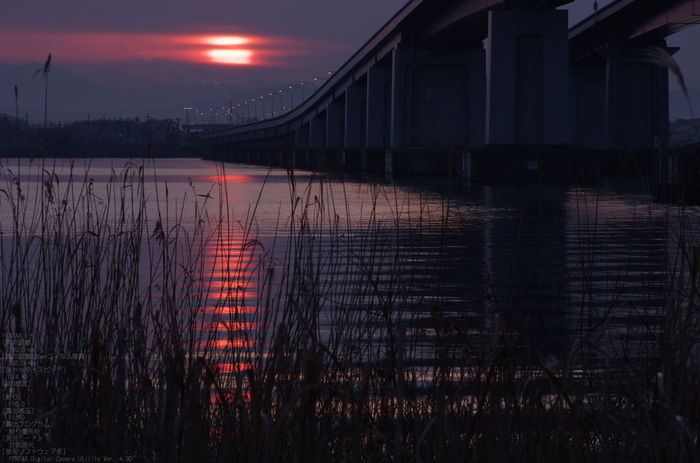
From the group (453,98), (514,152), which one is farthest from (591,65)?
(514,152)

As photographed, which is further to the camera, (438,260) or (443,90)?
(443,90)

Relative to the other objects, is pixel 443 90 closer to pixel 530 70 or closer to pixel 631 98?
pixel 631 98

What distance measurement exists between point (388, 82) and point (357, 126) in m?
9.25

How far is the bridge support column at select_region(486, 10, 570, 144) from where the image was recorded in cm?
3716

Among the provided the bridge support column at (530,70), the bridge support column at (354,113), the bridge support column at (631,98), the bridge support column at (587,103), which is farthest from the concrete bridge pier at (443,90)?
the bridge support column at (354,113)

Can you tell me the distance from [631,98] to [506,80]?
54.3 ft

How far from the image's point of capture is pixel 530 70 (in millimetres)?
38094

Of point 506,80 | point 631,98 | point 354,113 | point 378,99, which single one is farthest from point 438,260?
point 354,113

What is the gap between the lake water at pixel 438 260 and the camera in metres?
4.50

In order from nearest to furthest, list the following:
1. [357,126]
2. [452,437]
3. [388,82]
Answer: [452,437]
[388,82]
[357,126]

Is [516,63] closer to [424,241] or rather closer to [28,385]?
[424,241]

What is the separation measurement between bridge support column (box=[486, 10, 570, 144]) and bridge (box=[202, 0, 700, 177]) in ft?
0.17

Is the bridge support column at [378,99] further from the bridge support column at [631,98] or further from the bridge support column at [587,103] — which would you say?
the bridge support column at [631,98]

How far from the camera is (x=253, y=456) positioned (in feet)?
7.22
